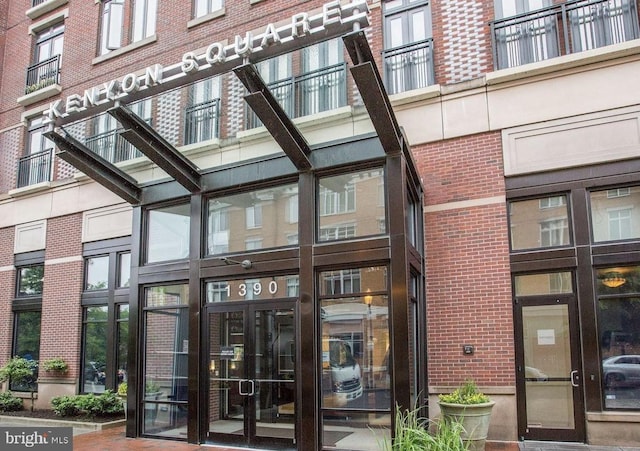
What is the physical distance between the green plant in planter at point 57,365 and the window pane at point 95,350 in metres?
0.45

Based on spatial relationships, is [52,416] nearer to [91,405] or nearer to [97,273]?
[91,405]

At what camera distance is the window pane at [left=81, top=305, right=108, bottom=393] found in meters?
13.1

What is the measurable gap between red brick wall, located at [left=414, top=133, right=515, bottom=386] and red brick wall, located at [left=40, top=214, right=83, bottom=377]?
8.75 meters

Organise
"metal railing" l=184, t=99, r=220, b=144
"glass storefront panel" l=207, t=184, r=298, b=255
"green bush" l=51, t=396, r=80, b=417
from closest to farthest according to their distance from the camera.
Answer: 1. "glass storefront panel" l=207, t=184, r=298, b=255
2. "green bush" l=51, t=396, r=80, b=417
3. "metal railing" l=184, t=99, r=220, b=144

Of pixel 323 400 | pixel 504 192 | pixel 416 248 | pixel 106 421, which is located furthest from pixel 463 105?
pixel 106 421

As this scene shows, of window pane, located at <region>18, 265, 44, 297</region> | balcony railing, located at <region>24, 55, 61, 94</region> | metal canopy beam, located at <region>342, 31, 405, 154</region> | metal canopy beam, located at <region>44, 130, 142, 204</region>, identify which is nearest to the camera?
metal canopy beam, located at <region>342, 31, 405, 154</region>

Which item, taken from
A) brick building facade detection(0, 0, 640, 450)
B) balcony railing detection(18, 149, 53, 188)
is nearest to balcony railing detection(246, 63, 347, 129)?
brick building facade detection(0, 0, 640, 450)

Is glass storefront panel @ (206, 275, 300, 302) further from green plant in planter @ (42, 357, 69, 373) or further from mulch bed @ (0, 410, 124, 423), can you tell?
green plant in planter @ (42, 357, 69, 373)

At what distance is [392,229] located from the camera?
822 cm

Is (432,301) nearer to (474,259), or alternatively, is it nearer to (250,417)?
(474,259)

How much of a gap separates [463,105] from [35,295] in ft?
38.6

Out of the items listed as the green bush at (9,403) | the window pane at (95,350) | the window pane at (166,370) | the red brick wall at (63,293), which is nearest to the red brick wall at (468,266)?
the window pane at (166,370)

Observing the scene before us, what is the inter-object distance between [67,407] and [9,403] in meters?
2.87

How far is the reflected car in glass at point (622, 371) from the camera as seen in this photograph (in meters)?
8.24
